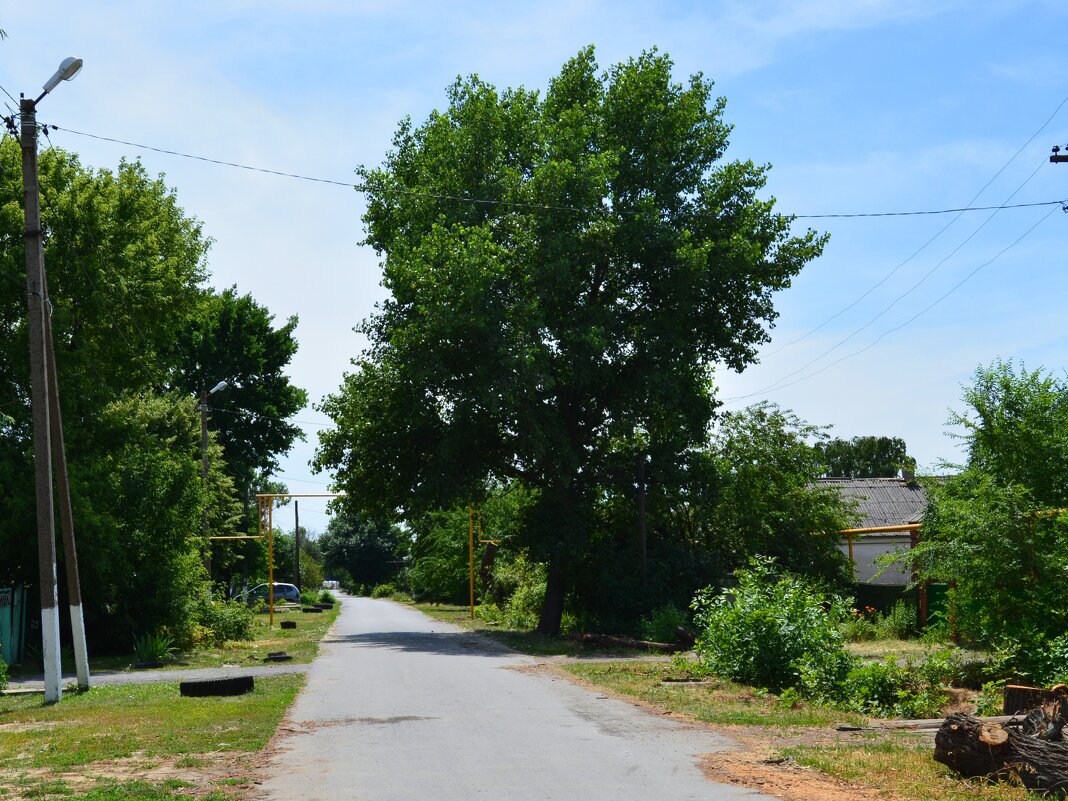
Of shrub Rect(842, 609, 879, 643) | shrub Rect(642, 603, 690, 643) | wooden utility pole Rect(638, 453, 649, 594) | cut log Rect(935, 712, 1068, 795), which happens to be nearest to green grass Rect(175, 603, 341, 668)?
shrub Rect(642, 603, 690, 643)

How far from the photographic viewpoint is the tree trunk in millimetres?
32250

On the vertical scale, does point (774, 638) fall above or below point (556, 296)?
below

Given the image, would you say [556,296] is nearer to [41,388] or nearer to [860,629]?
[860,629]

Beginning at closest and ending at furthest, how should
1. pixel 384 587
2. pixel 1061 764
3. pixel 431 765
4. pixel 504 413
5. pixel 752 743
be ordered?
pixel 1061 764 < pixel 431 765 < pixel 752 743 < pixel 504 413 < pixel 384 587

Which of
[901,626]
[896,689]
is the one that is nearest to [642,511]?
[901,626]

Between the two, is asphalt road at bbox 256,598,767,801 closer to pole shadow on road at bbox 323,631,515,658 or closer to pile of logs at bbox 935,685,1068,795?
pile of logs at bbox 935,685,1068,795

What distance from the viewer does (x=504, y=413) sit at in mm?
28656

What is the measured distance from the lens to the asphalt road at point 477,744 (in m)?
8.77

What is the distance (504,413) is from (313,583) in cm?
7538

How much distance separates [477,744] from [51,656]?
883cm

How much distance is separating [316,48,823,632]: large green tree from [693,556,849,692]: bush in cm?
1101

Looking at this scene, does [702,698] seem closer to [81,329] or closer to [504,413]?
[504,413]

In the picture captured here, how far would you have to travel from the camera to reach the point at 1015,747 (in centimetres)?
846

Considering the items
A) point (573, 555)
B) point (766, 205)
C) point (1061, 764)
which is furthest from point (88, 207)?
point (1061, 764)
